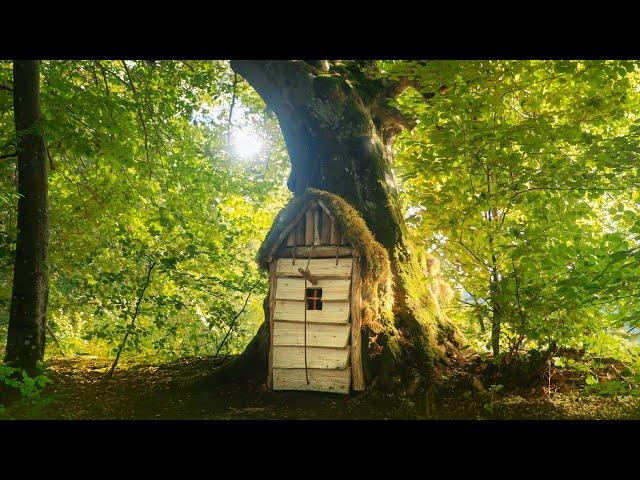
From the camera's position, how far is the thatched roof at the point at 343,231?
229 inches

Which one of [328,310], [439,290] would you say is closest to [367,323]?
[328,310]

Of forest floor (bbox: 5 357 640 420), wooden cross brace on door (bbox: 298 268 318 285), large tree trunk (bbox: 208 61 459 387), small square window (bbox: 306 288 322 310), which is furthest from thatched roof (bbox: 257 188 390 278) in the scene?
forest floor (bbox: 5 357 640 420)

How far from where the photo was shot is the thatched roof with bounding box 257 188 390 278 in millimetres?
5805

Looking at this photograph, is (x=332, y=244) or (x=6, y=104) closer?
(x=332, y=244)

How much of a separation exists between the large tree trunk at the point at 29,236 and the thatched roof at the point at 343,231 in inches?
106

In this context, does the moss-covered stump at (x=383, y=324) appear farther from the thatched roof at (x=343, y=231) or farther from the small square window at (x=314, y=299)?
the small square window at (x=314, y=299)

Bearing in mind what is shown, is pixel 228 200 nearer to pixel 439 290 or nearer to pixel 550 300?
pixel 439 290

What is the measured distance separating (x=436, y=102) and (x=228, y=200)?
679 centimetres

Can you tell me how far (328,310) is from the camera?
19.1ft

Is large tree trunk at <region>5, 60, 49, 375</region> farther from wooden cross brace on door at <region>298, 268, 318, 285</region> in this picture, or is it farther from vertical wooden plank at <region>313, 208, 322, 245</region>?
vertical wooden plank at <region>313, 208, 322, 245</region>

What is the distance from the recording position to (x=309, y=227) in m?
6.07

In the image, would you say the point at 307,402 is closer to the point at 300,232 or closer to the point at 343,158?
the point at 300,232

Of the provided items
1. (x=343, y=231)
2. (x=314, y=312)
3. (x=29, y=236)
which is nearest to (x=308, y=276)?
(x=314, y=312)

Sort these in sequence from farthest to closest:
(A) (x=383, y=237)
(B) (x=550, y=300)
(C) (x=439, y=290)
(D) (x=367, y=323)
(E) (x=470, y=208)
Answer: (C) (x=439, y=290) < (A) (x=383, y=237) < (D) (x=367, y=323) < (E) (x=470, y=208) < (B) (x=550, y=300)
